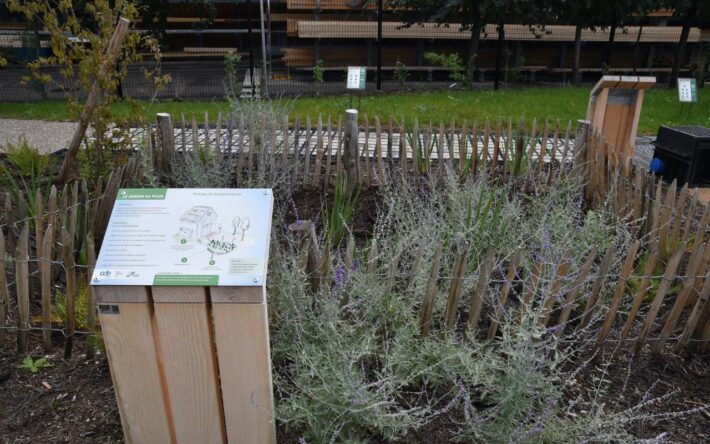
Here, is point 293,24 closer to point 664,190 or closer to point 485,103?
point 485,103

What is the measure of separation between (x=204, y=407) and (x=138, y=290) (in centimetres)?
52

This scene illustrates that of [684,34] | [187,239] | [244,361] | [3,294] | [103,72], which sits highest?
[684,34]

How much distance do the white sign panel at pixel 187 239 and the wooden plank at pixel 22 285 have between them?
0.91 m

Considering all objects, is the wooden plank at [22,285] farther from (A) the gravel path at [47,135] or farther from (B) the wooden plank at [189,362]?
(A) the gravel path at [47,135]

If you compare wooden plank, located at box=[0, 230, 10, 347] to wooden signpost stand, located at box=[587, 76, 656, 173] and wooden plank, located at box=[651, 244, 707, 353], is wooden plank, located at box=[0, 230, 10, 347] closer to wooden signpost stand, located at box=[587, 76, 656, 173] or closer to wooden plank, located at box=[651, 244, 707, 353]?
wooden plank, located at box=[651, 244, 707, 353]

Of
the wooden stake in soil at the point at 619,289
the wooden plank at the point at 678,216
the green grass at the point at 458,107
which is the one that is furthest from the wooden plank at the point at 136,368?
the green grass at the point at 458,107

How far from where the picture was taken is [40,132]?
8281 mm

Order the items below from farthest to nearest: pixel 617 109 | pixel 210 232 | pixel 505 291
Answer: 1. pixel 617 109
2. pixel 505 291
3. pixel 210 232

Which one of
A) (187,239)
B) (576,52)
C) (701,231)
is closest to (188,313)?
(187,239)

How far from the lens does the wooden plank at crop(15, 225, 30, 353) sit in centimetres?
261

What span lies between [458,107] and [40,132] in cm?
670

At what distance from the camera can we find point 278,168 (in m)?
4.95

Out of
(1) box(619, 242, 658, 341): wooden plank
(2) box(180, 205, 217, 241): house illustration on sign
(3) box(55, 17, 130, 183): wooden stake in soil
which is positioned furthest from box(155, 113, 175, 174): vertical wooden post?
(1) box(619, 242, 658, 341): wooden plank

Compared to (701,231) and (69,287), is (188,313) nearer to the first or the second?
(69,287)
